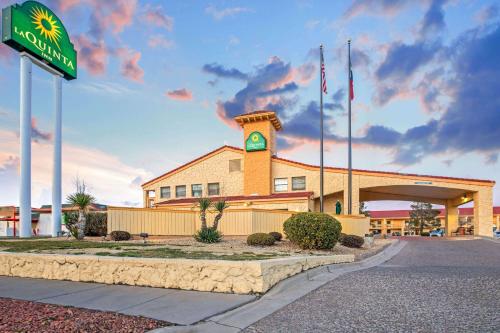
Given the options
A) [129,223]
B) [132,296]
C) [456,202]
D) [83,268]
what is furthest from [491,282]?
[456,202]

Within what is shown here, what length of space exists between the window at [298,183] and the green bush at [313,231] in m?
23.6

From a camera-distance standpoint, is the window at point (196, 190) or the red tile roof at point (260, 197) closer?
the red tile roof at point (260, 197)

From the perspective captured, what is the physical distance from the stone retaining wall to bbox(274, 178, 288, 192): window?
30.0 m

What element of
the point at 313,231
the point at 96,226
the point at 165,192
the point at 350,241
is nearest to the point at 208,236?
the point at 313,231

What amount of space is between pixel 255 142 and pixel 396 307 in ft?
116

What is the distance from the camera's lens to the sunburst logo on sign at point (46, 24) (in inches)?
1099

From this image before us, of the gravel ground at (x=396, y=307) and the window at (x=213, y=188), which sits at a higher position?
the window at (x=213, y=188)

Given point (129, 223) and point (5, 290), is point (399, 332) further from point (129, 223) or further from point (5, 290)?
point (129, 223)

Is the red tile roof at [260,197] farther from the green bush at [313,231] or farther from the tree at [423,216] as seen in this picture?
the tree at [423,216]

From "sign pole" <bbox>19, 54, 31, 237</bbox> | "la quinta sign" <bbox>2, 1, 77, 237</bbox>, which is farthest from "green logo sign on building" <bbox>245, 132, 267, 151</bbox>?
"sign pole" <bbox>19, 54, 31, 237</bbox>

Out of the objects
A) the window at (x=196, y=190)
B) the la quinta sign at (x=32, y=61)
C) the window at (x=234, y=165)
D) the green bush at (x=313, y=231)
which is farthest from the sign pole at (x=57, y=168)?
the window at (x=234, y=165)

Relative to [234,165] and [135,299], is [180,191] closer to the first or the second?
[234,165]

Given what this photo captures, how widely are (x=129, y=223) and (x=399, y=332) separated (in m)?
22.7

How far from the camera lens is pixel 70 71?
31.2 meters
